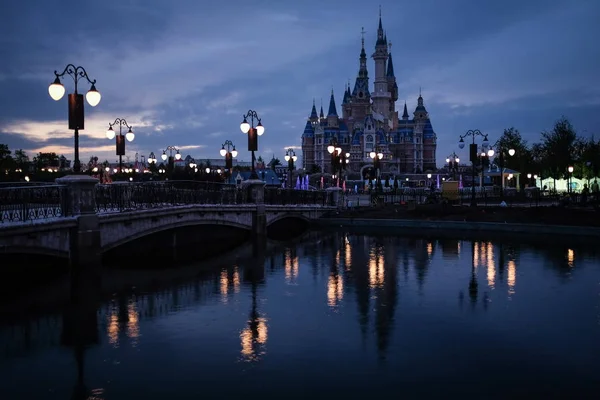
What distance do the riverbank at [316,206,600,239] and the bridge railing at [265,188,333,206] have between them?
6.87ft

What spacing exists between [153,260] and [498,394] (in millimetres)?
20396

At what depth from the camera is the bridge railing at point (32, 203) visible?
1898 cm

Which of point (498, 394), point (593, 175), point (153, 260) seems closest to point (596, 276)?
point (498, 394)

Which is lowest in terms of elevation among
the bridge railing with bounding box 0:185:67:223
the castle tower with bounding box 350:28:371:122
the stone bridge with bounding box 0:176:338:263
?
the stone bridge with bounding box 0:176:338:263

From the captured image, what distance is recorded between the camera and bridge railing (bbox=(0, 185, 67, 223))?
62.3ft

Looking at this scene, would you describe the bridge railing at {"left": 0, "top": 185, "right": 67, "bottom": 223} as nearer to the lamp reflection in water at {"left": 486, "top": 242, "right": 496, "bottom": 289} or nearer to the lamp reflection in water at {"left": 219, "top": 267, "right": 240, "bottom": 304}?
the lamp reflection in water at {"left": 219, "top": 267, "right": 240, "bottom": 304}

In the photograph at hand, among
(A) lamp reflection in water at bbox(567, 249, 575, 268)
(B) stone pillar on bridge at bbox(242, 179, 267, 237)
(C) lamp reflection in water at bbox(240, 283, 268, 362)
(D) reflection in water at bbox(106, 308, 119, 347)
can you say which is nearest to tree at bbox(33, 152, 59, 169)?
(B) stone pillar on bridge at bbox(242, 179, 267, 237)

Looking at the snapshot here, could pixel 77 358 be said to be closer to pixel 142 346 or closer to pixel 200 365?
pixel 142 346

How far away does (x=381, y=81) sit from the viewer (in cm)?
18225

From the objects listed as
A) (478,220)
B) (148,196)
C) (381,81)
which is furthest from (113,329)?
(381,81)

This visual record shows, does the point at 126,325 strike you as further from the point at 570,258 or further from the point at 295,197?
the point at 295,197

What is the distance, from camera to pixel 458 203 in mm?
52781

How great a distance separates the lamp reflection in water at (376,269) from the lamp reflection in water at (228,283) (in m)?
5.05

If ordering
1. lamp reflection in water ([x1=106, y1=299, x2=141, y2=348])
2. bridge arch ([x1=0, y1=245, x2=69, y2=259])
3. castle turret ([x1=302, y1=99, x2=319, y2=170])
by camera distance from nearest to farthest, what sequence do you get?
lamp reflection in water ([x1=106, y1=299, x2=141, y2=348]), bridge arch ([x1=0, y1=245, x2=69, y2=259]), castle turret ([x1=302, y1=99, x2=319, y2=170])
